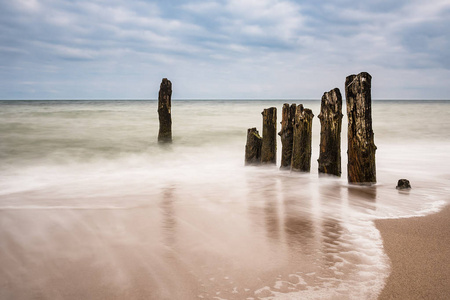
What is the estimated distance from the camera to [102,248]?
323 cm

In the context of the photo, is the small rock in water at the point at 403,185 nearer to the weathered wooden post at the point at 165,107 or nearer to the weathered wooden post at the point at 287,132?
the weathered wooden post at the point at 287,132

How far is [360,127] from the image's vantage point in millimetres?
5465

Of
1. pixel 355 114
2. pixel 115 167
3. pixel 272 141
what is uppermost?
pixel 355 114

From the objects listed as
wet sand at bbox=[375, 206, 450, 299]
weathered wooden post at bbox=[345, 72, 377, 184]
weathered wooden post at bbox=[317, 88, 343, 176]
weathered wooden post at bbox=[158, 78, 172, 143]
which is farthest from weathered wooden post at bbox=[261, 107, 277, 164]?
weathered wooden post at bbox=[158, 78, 172, 143]

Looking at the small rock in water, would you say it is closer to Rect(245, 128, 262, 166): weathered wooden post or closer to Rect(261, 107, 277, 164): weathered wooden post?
Rect(261, 107, 277, 164): weathered wooden post

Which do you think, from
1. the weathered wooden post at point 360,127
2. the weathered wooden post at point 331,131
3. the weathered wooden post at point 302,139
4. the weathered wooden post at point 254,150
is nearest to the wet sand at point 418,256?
the weathered wooden post at point 360,127

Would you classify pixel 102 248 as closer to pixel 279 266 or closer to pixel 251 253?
pixel 251 253

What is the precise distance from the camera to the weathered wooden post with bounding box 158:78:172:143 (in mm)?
Result: 12172

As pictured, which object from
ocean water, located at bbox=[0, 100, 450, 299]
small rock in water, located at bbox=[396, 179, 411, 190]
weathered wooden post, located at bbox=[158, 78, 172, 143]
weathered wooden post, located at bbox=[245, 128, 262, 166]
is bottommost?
ocean water, located at bbox=[0, 100, 450, 299]

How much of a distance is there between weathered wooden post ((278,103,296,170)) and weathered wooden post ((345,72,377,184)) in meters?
1.36

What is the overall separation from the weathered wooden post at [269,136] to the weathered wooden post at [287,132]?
296mm

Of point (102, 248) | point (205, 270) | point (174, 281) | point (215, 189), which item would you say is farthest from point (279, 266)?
point (215, 189)

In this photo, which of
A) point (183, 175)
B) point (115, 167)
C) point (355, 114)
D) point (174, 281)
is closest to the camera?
point (174, 281)

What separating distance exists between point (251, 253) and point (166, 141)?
32.3ft
